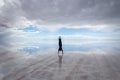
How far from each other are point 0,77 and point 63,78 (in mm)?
3746

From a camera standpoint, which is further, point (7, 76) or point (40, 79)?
point (7, 76)

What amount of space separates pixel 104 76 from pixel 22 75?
4980mm

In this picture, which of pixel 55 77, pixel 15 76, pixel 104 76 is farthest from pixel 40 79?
pixel 104 76

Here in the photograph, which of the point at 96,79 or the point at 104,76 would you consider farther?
the point at 104,76

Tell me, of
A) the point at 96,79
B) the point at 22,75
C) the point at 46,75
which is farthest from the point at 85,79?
the point at 22,75

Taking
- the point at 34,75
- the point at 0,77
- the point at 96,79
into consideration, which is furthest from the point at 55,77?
the point at 0,77

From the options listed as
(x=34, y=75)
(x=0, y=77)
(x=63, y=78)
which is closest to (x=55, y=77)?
(x=63, y=78)

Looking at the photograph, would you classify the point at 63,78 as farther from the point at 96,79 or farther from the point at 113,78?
the point at 113,78

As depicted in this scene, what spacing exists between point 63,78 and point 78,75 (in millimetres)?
1273

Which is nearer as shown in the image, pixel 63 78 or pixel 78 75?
pixel 63 78

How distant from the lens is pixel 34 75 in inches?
491

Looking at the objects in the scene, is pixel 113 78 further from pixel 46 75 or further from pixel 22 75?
pixel 22 75

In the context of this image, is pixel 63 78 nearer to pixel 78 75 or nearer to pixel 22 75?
pixel 78 75

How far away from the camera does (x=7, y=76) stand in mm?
12164
